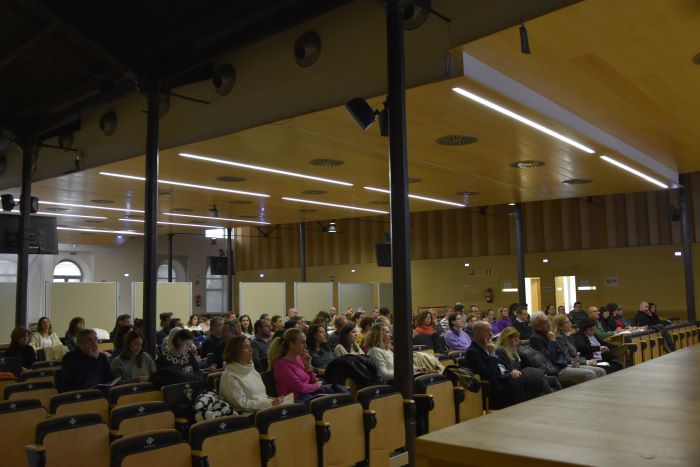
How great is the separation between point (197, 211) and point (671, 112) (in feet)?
34.2

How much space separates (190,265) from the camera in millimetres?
26109

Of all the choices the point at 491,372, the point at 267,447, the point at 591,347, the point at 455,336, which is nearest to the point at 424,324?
the point at 455,336

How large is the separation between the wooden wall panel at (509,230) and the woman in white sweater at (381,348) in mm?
11569

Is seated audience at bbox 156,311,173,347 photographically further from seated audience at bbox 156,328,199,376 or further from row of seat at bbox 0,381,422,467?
row of seat at bbox 0,381,422,467

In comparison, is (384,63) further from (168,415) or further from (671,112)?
(671,112)

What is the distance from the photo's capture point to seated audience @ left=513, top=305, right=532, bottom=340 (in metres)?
11.8

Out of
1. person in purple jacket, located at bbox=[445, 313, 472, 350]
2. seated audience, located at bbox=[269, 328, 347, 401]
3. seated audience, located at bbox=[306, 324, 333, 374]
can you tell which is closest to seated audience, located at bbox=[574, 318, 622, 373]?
person in purple jacket, located at bbox=[445, 313, 472, 350]

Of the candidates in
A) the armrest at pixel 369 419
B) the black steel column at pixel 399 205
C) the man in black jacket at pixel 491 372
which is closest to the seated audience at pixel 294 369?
the black steel column at pixel 399 205

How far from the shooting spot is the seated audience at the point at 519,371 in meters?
6.35

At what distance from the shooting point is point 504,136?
25.4ft

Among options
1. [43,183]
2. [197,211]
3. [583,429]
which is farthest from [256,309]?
[583,429]

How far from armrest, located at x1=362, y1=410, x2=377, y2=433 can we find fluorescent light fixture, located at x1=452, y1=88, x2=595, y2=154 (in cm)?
317

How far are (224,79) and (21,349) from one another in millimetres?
4689

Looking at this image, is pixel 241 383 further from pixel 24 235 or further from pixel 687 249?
pixel 687 249
